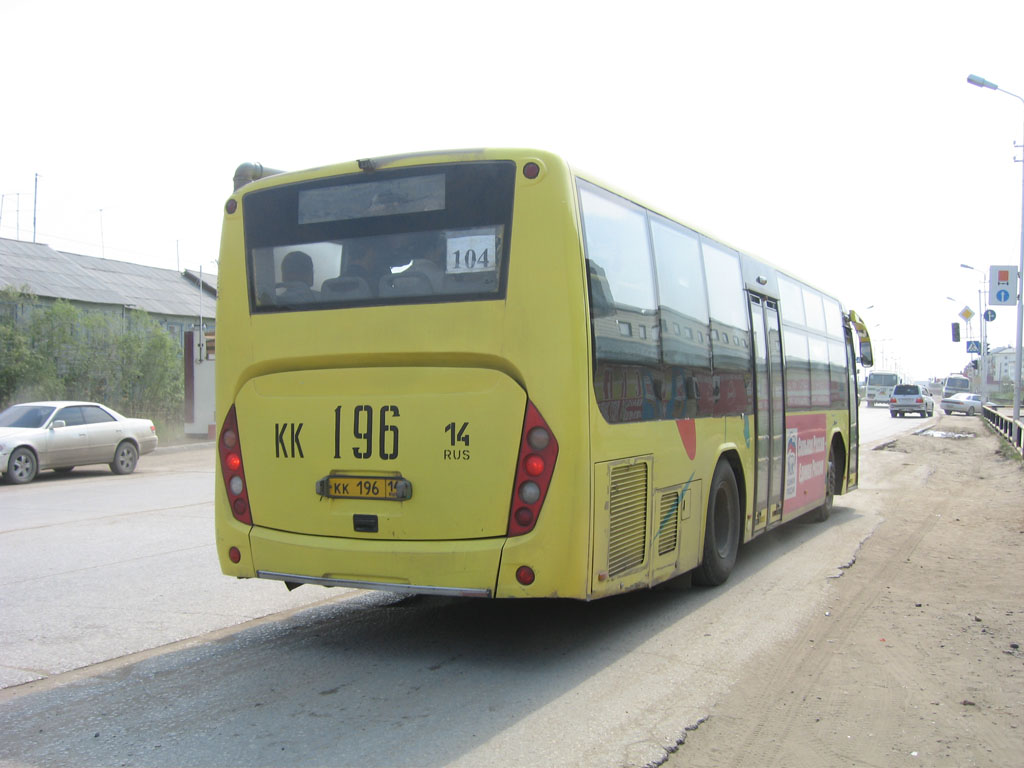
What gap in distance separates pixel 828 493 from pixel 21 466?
46.2 ft

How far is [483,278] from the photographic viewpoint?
562 centimetres

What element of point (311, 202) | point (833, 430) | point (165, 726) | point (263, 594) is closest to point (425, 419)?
point (311, 202)

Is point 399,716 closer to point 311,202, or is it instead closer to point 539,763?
point 539,763

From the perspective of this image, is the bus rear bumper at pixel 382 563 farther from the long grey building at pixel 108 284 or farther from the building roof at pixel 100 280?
the building roof at pixel 100 280

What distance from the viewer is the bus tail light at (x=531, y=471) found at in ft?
17.8

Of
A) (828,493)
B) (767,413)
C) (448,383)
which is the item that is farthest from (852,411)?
(448,383)

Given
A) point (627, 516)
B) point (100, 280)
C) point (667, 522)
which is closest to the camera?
point (627, 516)

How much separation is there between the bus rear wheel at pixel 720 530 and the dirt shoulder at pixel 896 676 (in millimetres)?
895

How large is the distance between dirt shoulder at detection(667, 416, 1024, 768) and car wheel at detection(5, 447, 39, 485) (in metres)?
14.7

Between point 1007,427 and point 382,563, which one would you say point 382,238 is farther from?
point 1007,427

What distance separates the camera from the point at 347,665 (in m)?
5.67

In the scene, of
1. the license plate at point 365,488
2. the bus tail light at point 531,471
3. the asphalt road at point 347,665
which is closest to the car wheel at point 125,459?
the asphalt road at point 347,665

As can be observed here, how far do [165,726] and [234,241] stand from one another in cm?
319

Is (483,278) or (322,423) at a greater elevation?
(483,278)
